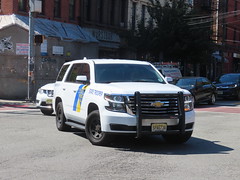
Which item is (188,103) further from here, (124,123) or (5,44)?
(5,44)

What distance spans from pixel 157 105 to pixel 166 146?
1.23m

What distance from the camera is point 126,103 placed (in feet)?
25.2

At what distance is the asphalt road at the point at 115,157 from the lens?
6.04 m

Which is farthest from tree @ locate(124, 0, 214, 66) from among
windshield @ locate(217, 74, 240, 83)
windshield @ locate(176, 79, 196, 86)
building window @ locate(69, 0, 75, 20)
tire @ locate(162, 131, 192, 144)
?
tire @ locate(162, 131, 192, 144)

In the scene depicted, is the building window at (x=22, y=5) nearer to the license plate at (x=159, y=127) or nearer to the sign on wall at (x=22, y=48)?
the sign on wall at (x=22, y=48)

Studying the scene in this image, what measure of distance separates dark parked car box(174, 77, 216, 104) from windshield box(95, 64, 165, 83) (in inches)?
404

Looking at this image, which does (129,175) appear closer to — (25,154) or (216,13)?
(25,154)

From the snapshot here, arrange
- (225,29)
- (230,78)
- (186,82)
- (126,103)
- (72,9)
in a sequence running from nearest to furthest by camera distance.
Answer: (126,103)
(186,82)
(230,78)
(72,9)
(225,29)

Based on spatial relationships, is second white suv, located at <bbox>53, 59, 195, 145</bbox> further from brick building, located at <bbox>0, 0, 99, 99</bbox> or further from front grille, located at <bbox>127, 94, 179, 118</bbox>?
brick building, located at <bbox>0, 0, 99, 99</bbox>

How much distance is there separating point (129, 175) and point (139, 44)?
929 inches

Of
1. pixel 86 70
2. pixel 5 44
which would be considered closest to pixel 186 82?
pixel 5 44

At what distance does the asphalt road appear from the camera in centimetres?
604

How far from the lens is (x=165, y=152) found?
784 cm

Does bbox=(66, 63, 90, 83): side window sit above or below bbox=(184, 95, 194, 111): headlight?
above
